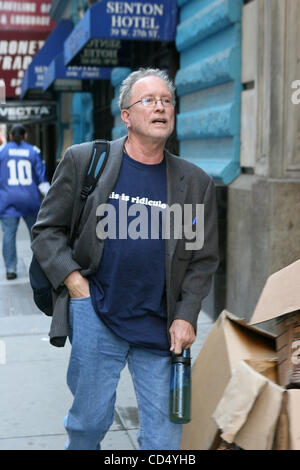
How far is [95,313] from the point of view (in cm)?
289

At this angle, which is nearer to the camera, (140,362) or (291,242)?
Answer: (140,362)

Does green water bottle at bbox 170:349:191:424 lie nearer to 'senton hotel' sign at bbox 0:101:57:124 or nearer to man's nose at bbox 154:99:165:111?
man's nose at bbox 154:99:165:111

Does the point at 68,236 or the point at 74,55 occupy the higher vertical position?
the point at 74,55

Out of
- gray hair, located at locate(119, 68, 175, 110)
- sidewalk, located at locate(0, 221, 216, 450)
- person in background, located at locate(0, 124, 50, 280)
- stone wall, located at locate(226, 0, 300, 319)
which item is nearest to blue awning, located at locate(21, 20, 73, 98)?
person in background, located at locate(0, 124, 50, 280)

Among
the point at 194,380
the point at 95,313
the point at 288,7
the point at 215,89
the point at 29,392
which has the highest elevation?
the point at 288,7

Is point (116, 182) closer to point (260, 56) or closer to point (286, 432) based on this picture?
point (286, 432)

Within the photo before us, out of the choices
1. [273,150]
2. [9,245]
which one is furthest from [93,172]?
[9,245]

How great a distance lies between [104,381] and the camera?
9.61 ft

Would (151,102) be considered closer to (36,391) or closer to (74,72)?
(36,391)

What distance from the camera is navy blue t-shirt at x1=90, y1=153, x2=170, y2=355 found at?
2838mm
